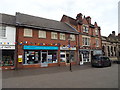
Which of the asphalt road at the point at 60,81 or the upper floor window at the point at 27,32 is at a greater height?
the upper floor window at the point at 27,32

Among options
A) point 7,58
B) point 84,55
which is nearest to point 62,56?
point 84,55

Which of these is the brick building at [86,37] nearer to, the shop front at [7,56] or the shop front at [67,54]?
the shop front at [67,54]

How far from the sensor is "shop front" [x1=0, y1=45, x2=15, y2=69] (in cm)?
1254

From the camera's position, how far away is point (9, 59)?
42.9 ft

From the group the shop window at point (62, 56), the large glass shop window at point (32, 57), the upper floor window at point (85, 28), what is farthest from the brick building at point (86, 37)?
the large glass shop window at point (32, 57)

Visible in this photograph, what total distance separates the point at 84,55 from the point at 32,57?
10.5 meters

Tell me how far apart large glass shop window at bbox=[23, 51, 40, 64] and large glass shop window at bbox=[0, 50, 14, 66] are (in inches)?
66.8

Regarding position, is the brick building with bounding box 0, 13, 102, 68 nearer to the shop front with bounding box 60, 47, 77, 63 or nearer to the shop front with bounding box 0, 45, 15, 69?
the shop front with bounding box 60, 47, 77, 63

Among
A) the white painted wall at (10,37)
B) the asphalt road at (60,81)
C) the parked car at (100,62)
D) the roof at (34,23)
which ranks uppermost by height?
the roof at (34,23)

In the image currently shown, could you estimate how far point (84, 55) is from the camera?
20.2 m

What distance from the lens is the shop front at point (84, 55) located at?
19.5 meters

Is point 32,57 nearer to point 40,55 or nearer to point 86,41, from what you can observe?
point 40,55

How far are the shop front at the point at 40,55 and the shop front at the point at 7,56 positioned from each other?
1.58 m

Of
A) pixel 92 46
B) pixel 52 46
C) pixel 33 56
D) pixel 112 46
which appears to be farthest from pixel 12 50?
pixel 112 46
